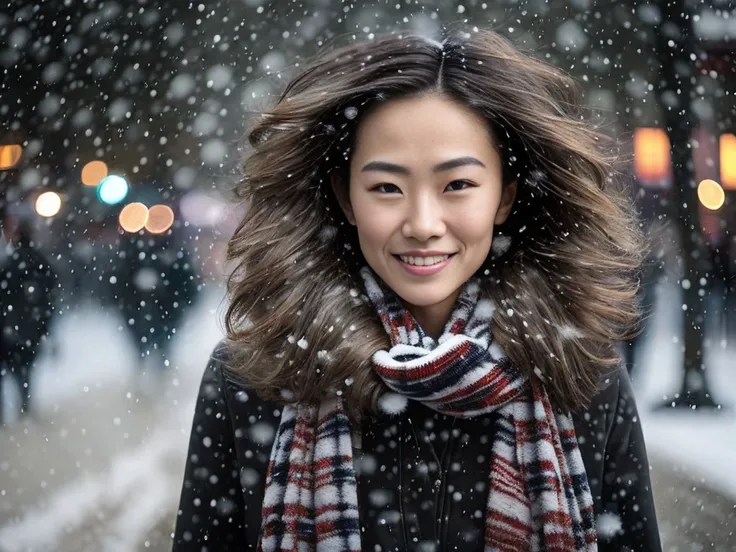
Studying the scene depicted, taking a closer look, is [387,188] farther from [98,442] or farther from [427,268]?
[98,442]

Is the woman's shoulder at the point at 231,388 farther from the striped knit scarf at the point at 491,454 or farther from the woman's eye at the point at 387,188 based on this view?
the woman's eye at the point at 387,188

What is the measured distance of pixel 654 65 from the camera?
790 mm

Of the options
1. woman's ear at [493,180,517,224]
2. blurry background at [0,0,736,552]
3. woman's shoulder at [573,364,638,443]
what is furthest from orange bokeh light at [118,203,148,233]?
woman's shoulder at [573,364,638,443]

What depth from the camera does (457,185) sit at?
2.37 ft

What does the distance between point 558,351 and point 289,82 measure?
0.37 meters

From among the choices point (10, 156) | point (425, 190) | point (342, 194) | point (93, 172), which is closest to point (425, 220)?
point (425, 190)

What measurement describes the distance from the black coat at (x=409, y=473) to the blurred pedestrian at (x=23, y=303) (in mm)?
181

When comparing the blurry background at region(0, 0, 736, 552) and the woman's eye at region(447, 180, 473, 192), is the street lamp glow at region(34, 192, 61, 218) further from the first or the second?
the woman's eye at region(447, 180, 473, 192)

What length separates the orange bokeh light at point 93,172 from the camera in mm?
825

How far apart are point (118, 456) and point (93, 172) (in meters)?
0.29

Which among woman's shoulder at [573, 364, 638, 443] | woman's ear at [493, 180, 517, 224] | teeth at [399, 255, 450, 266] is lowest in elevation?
woman's shoulder at [573, 364, 638, 443]

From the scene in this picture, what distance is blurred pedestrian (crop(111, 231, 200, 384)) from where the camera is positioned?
0.81m

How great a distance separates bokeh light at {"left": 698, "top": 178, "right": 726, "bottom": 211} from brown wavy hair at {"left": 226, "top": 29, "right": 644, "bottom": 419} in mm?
67

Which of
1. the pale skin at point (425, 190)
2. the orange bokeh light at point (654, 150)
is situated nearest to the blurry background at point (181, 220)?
the orange bokeh light at point (654, 150)
